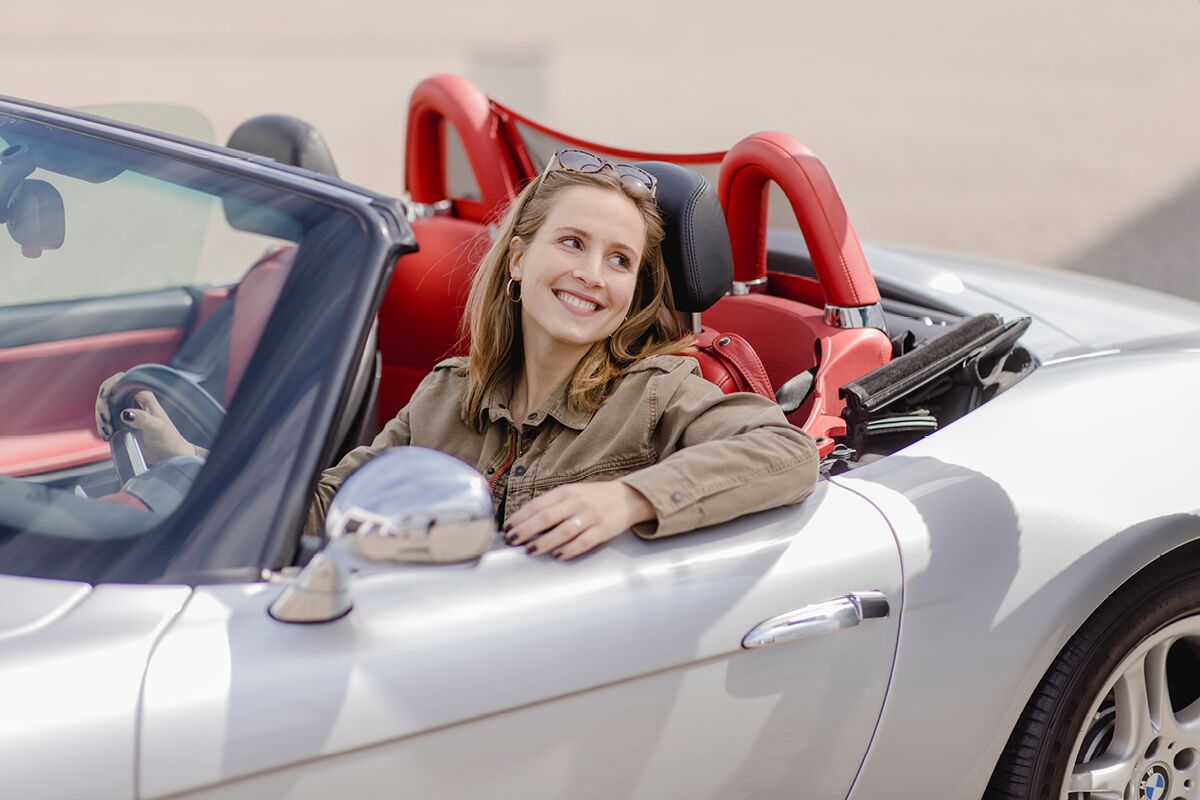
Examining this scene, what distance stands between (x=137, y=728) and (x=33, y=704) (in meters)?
0.11

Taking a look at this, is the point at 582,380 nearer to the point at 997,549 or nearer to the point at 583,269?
the point at 583,269

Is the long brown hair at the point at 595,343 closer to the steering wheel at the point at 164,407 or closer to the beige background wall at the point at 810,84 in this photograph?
the steering wheel at the point at 164,407

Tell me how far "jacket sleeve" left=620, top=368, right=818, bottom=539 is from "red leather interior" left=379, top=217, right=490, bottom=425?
1061 mm

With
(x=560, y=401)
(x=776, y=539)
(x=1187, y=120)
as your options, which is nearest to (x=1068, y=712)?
(x=776, y=539)

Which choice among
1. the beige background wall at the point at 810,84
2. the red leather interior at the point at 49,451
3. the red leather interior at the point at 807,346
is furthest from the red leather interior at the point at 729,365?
the beige background wall at the point at 810,84

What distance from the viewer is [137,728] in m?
1.45

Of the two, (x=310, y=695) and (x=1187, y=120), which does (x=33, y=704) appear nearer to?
(x=310, y=695)

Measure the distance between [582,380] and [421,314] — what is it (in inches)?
40.7

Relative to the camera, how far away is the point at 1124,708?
2328mm

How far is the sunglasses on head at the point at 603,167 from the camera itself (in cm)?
232

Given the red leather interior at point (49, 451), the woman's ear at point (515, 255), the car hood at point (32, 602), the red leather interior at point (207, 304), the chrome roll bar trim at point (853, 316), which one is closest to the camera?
the car hood at point (32, 602)

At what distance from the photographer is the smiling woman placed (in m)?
2.04

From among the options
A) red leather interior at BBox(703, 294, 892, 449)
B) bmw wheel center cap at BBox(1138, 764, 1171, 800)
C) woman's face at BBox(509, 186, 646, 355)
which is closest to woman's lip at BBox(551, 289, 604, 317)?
woman's face at BBox(509, 186, 646, 355)

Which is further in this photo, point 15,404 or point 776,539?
point 776,539
